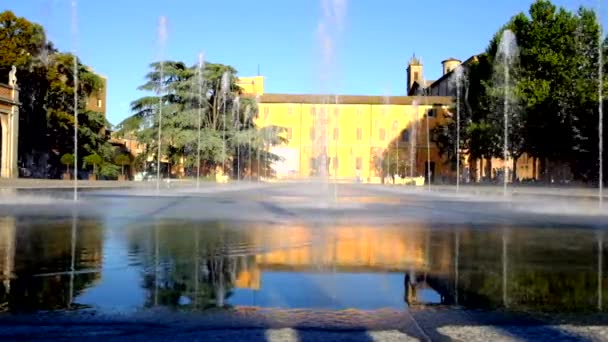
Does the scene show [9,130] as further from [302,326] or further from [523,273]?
[302,326]

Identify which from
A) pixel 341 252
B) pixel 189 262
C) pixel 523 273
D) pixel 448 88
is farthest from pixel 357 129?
pixel 523 273

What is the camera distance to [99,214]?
1159 centimetres

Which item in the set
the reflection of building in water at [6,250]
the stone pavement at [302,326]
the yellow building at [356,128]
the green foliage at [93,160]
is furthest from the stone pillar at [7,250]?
the yellow building at [356,128]

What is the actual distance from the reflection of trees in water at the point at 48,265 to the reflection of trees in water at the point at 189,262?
0.48 metres

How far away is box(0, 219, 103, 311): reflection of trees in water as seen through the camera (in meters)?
4.18

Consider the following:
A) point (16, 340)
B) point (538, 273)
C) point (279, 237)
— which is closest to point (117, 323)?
point (16, 340)

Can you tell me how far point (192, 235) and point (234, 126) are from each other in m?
43.4

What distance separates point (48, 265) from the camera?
555 centimetres

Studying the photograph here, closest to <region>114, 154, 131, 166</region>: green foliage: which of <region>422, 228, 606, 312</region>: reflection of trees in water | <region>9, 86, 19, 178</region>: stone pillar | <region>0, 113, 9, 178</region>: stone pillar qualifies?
<region>9, 86, 19, 178</region>: stone pillar

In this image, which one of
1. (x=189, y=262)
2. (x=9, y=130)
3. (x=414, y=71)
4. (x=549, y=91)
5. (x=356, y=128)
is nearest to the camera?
(x=189, y=262)

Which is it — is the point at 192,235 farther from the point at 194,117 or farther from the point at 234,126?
the point at 234,126

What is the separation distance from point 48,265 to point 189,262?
1228 millimetres

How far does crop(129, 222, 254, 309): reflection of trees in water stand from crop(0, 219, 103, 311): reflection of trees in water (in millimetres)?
482

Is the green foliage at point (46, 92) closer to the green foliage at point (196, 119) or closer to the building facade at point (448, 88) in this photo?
the green foliage at point (196, 119)
